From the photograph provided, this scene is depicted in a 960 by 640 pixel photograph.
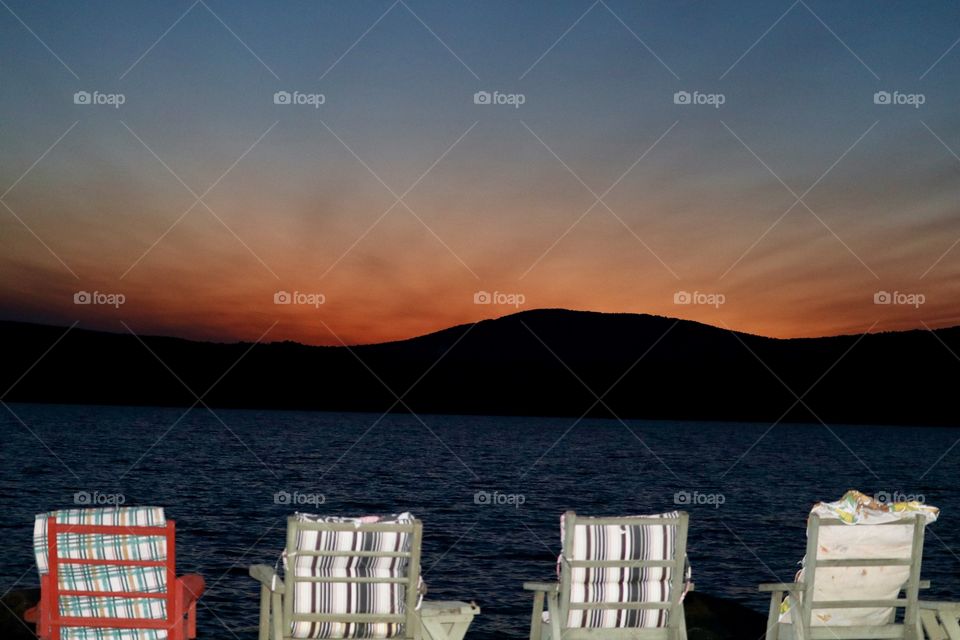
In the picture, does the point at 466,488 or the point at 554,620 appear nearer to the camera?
the point at 554,620

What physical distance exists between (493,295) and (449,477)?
140ft

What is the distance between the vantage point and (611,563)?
590 centimetres

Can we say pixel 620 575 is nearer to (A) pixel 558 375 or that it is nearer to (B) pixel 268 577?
(B) pixel 268 577

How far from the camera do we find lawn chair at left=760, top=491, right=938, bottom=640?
20.1 feet

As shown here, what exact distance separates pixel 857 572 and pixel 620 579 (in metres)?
1.43

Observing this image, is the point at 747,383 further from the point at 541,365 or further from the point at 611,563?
the point at 611,563

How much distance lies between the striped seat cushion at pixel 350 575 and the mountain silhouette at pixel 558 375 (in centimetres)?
12583

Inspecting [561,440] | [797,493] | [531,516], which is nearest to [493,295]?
[531,516]

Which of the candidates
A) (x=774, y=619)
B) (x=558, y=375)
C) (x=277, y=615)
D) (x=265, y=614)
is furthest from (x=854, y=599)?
(x=558, y=375)

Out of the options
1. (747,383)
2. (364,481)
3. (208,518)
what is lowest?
(208,518)

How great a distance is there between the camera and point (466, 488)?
52750 millimetres

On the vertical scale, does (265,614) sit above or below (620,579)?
below

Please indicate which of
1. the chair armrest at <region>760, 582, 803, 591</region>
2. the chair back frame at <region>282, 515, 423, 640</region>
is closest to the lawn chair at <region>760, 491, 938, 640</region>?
the chair armrest at <region>760, 582, 803, 591</region>

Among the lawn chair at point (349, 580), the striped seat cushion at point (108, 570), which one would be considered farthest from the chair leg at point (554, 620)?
the striped seat cushion at point (108, 570)
